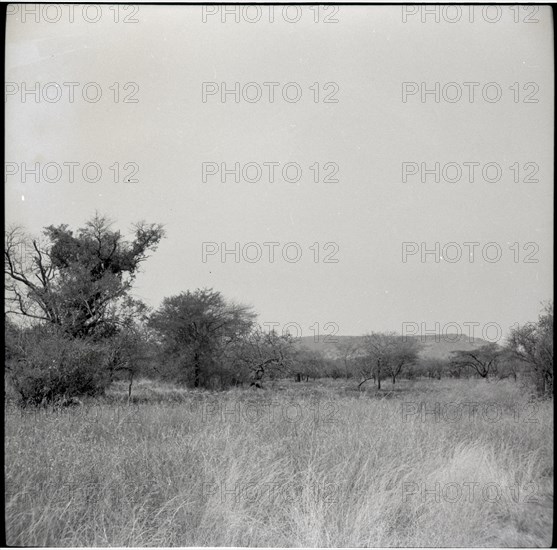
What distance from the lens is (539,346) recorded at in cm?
350

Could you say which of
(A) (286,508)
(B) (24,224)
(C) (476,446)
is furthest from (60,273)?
(C) (476,446)

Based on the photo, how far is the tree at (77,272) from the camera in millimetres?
3549

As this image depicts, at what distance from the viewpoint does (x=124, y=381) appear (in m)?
4.12

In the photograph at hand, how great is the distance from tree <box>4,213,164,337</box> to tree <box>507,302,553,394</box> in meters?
2.85

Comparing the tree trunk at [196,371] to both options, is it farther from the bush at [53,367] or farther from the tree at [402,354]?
the tree at [402,354]

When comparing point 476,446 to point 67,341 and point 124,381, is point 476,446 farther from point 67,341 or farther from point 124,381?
point 67,341

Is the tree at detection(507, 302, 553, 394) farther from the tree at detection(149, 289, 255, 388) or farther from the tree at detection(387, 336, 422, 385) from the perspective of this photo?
the tree at detection(149, 289, 255, 388)

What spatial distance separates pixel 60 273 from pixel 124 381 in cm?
109

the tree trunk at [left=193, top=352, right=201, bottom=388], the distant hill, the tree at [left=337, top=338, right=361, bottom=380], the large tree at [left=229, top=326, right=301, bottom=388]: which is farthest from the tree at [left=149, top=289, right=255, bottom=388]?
the tree at [left=337, top=338, right=361, bottom=380]

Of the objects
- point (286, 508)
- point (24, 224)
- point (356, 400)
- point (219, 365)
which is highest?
point (24, 224)

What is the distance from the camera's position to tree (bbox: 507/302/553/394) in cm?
342

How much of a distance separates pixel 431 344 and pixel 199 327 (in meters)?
1.93

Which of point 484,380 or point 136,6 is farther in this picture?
point 484,380

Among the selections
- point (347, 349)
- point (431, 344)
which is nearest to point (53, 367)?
point (347, 349)
